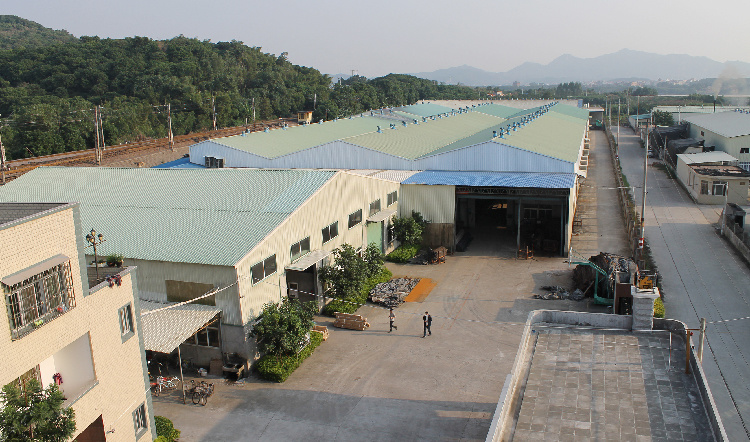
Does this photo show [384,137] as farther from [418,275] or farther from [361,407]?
[361,407]

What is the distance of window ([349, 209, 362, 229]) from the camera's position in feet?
84.8

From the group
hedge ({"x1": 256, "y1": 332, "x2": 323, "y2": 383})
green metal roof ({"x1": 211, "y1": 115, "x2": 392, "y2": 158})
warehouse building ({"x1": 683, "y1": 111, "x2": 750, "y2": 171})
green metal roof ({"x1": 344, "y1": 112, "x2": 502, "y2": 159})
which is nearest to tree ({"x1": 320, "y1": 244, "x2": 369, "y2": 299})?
hedge ({"x1": 256, "y1": 332, "x2": 323, "y2": 383})

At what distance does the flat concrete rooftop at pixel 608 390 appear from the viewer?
33.7 ft

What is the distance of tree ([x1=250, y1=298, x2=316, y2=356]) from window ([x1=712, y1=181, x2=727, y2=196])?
3428 cm

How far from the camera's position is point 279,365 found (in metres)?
18.2

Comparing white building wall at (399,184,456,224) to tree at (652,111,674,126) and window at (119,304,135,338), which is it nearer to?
window at (119,304,135,338)

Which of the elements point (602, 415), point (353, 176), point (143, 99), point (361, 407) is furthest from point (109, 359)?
point (143, 99)

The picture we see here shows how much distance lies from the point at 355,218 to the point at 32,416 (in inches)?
686

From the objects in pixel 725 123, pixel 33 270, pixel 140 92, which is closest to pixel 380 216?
pixel 33 270

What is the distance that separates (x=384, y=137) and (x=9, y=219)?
31.3 meters

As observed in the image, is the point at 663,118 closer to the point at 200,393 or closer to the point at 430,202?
the point at 430,202

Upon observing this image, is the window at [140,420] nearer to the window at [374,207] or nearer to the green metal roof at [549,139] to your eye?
the window at [374,207]

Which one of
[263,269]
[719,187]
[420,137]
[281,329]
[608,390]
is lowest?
[281,329]

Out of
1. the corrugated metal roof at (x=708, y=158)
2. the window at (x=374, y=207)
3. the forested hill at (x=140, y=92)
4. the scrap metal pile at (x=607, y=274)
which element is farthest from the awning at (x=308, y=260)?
the forested hill at (x=140, y=92)
